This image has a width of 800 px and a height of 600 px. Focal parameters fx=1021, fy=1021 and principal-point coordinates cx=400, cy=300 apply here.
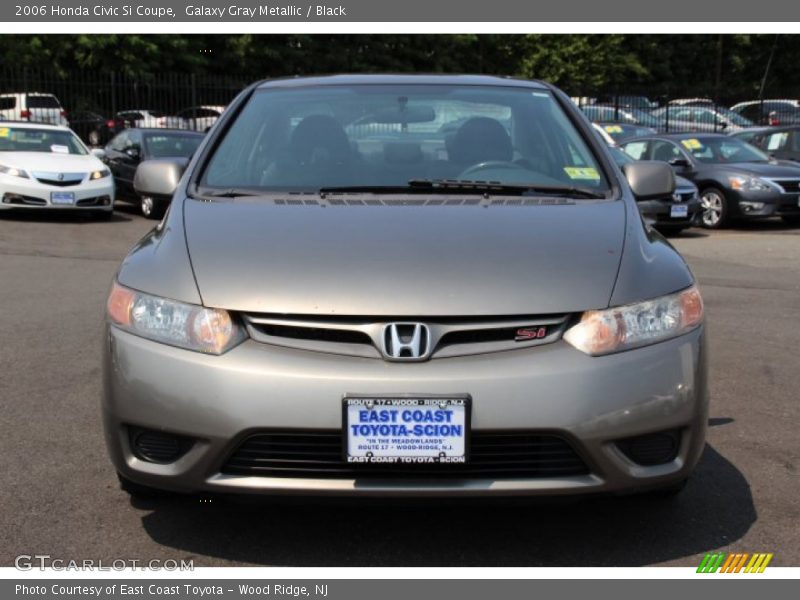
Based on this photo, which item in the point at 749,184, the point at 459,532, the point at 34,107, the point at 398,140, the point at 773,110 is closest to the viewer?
the point at 459,532

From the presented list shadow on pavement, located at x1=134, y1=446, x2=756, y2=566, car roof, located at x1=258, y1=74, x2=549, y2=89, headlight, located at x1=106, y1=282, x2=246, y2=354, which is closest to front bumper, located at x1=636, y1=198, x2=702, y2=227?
car roof, located at x1=258, y1=74, x2=549, y2=89

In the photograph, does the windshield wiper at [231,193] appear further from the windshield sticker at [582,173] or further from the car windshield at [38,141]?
the car windshield at [38,141]

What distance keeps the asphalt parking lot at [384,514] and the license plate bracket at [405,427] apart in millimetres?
208

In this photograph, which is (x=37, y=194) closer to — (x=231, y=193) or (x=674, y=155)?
(x=674, y=155)

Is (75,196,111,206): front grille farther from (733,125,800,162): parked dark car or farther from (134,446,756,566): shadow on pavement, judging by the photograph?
(134,446,756,566): shadow on pavement

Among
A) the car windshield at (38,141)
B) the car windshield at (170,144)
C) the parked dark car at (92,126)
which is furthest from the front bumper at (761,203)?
the parked dark car at (92,126)

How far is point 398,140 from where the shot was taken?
4367 millimetres

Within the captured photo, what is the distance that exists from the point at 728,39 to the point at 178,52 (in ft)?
120

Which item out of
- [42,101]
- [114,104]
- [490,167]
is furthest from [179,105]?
[490,167]

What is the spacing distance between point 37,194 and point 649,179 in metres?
11.8

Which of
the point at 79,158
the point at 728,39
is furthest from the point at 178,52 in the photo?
the point at 728,39

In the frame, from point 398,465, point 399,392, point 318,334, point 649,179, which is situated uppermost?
point 649,179

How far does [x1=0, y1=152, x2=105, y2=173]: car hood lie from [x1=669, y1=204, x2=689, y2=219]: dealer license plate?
330 inches

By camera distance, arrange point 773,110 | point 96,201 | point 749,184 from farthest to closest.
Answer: point 773,110
point 749,184
point 96,201
